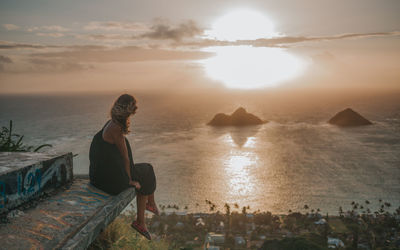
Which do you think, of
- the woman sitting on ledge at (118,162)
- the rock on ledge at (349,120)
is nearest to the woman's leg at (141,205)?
the woman sitting on ledge at (118,162)

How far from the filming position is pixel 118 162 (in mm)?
5238

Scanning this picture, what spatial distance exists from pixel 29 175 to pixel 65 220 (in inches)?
46.0

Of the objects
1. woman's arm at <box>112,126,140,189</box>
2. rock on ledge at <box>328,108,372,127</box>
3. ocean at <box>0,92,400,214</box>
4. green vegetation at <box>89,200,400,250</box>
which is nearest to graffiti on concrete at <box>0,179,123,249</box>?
woman's arm at <box>112,126,140,189</box>

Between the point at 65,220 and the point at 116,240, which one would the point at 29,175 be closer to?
the point at 65,220

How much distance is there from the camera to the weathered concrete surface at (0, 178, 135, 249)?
375 centimetres

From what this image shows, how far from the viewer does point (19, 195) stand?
470cm

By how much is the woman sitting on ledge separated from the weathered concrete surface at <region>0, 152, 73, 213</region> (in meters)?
0.68

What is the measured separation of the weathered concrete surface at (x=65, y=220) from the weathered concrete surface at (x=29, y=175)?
285mm

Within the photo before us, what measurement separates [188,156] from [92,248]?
44935 millimetres

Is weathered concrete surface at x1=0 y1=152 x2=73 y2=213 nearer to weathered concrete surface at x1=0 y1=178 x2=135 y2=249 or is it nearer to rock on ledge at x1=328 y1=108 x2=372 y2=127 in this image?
weathered concrete surface at x1=0 y1=178 x2=135 y2=249

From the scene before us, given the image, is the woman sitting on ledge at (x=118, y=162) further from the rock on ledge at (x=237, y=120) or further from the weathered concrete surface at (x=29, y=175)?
the rock on ledge at (x=237, y=120)

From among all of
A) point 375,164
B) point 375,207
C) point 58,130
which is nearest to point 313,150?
point 375,164

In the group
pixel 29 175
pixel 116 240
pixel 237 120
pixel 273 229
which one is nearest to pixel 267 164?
pixel 273 229

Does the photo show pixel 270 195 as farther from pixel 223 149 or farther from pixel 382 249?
pixel 223 149
